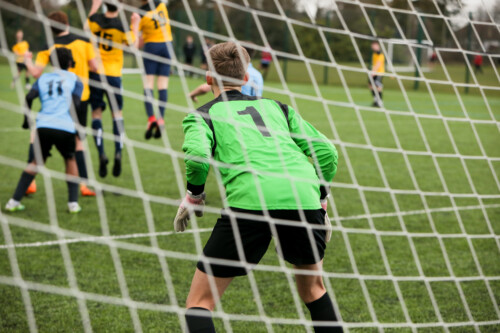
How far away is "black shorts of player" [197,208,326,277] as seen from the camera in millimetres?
2402

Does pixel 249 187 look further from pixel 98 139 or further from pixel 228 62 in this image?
pixel 98 139

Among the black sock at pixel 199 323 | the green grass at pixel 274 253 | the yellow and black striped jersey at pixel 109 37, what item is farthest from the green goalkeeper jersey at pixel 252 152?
the yellow and black striped jersey at pixel 109 37

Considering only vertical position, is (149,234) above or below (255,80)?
below

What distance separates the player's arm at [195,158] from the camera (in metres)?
2.33

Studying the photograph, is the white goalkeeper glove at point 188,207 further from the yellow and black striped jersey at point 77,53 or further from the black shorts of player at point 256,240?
the yellow and black striped jersey at point 77,53

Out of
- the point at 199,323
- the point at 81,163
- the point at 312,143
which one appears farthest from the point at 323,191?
the point at 81,163

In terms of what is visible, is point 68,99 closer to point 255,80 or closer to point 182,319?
point 255,80

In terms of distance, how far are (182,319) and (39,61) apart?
3.12 meters

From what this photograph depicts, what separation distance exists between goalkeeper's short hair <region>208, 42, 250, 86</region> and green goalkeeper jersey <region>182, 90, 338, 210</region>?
73 mm

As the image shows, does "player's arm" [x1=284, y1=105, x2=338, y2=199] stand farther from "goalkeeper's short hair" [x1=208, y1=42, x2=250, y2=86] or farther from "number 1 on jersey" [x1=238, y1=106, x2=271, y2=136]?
"goalkeeper's short hair" [x1=208, y1=42, x2=250, y2=86]

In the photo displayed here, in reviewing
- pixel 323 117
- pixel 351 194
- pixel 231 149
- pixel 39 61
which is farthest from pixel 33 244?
pixel 323 117

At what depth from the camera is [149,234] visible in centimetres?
488

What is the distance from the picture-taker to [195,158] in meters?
2.33

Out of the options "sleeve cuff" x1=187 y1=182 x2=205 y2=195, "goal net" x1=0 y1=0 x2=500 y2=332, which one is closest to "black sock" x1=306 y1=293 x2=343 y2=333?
"goal net" x1=0 y1=0 x2=500 y2=332
